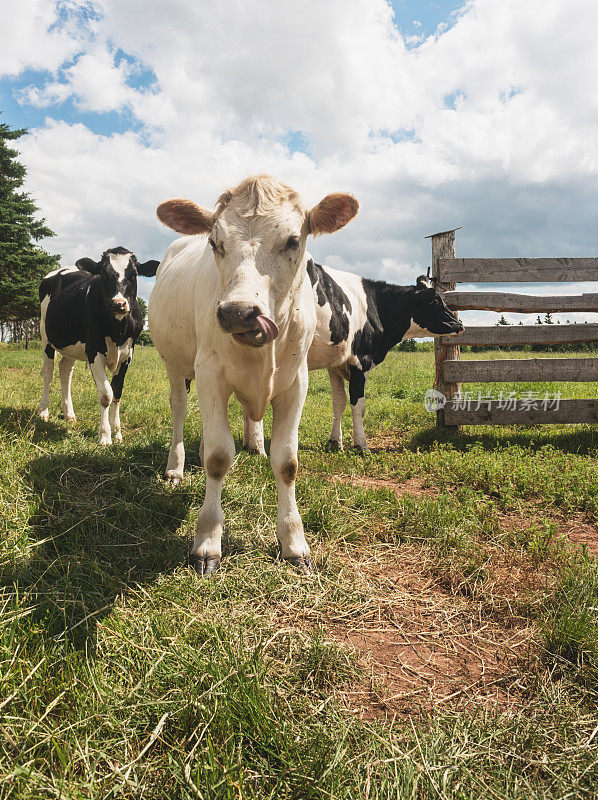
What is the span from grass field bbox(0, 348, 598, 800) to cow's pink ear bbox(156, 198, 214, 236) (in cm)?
204

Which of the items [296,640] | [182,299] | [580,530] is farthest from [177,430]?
[580,530]

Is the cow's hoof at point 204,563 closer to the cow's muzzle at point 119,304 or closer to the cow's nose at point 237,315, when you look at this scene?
the cow's nose at point 237,315

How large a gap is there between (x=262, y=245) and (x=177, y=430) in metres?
2.78

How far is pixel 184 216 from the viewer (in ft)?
11.2

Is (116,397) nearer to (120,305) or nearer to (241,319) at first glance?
(120,305)

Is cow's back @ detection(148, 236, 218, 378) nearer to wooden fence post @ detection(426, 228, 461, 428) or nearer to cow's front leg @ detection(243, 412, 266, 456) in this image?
cow's front leg @ detection(243, 412, 266, 456)

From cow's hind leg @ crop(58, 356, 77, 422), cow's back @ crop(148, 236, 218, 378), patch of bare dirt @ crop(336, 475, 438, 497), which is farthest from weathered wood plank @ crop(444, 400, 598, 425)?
cow's hind leg @ crop(58, 356, 77, 422)

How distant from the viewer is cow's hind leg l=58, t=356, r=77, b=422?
25.7 feet

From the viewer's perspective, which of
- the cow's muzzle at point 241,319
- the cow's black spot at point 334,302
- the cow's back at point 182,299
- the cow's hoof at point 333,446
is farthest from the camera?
the cow's hoof at point 333,446

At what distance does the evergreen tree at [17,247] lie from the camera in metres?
31.7

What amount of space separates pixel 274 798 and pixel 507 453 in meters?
4.99

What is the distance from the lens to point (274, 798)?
5.37 feet

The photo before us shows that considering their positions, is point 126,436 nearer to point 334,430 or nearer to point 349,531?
point 334,430

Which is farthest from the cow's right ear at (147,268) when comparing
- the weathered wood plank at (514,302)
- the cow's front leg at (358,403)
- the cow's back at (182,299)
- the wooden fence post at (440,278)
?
the weathered wood plank at (514,302)
